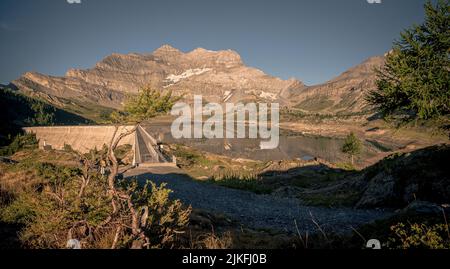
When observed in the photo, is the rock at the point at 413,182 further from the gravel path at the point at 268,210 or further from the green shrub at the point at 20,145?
the green shrub at the point at 20,145

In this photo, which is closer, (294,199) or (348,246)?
(348,246)

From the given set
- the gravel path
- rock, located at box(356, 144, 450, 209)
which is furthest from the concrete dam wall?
rock, located at box(356, 144, 450, 209)

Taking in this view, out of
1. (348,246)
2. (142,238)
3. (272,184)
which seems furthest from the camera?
(272,184)

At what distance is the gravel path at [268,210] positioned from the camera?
18.2 meters

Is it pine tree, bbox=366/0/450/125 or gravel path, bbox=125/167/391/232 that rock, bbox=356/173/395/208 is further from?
pine tree, bbox=366/0/450/125

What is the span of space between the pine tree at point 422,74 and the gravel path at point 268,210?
A: 7.44m

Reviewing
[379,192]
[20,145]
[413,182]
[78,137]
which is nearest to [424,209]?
[413,182]

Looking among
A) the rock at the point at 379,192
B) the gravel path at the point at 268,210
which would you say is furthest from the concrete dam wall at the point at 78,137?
the rock at the point at 379,192

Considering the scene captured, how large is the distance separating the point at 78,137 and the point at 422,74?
88.6 meters
